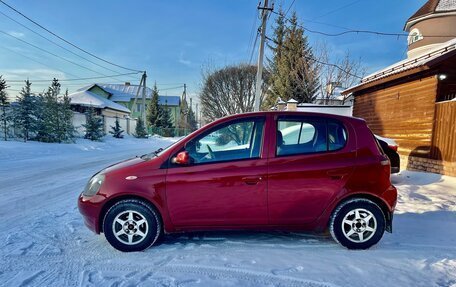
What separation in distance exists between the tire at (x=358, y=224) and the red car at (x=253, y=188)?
1cm

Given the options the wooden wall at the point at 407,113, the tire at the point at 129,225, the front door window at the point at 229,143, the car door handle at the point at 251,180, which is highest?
the wooden wall at the point at 407,113

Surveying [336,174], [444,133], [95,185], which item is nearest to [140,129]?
[444,133]

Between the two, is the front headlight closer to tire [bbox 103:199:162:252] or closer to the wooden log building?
tire [bbox 103:199:162:252]

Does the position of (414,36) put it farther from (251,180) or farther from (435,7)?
(251,180)

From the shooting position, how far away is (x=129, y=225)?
3596mm

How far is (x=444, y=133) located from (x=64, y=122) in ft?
65.3

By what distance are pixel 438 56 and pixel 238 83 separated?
23.2 meters

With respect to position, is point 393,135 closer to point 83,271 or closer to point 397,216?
point 397,216

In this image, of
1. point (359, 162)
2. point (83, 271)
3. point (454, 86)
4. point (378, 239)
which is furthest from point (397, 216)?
point (454, 86)

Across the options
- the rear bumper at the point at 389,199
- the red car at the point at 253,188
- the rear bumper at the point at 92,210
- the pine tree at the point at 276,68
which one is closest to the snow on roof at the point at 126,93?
the pine tree at the point at 276,68

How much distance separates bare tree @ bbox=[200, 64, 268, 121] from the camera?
30438 mm

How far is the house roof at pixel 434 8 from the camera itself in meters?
19.0

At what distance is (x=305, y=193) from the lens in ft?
12.0

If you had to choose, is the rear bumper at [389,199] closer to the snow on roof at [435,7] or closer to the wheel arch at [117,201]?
the wheel arch at [117,201]
